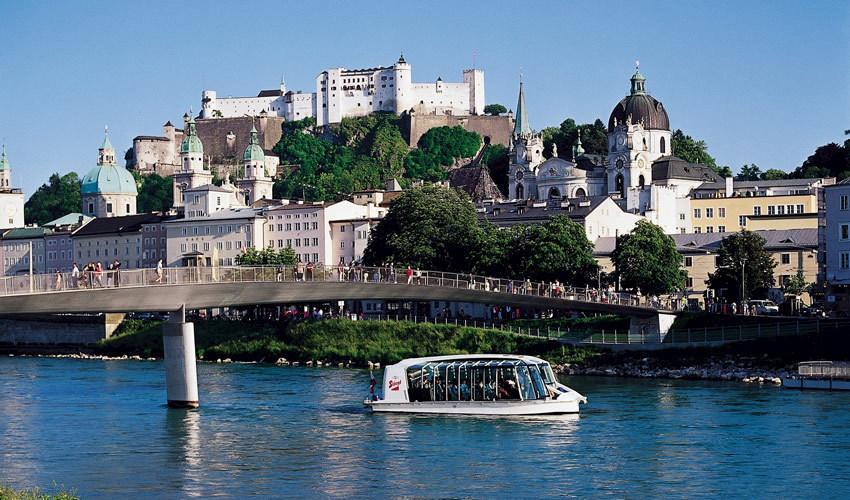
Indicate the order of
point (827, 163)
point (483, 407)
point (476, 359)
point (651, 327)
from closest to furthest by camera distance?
point (483, 407)
point (476, 359)
point (651, 327)
point (827, 163)

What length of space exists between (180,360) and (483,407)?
1047 centimetres

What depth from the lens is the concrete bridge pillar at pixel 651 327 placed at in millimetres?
74000

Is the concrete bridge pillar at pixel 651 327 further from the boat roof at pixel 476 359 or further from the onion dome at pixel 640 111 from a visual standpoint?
the onion dome at pixel 640 111

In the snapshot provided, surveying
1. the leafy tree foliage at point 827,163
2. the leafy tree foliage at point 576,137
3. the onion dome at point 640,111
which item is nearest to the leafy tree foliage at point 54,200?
the leafy tree foliage at point 576,137

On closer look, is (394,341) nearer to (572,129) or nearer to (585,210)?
(585,210)

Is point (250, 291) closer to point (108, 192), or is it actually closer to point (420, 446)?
point (420, 446)

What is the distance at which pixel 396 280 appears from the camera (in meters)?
67.3

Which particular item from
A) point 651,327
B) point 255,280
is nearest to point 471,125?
point 651,327

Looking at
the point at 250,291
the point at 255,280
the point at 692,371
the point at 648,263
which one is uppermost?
the point at 648,263

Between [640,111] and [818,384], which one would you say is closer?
[818,384]

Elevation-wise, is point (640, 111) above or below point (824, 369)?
above

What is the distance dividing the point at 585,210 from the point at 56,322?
35.7 meters

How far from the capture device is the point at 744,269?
86.6 metres

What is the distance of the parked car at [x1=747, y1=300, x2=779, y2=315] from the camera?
255 ft
